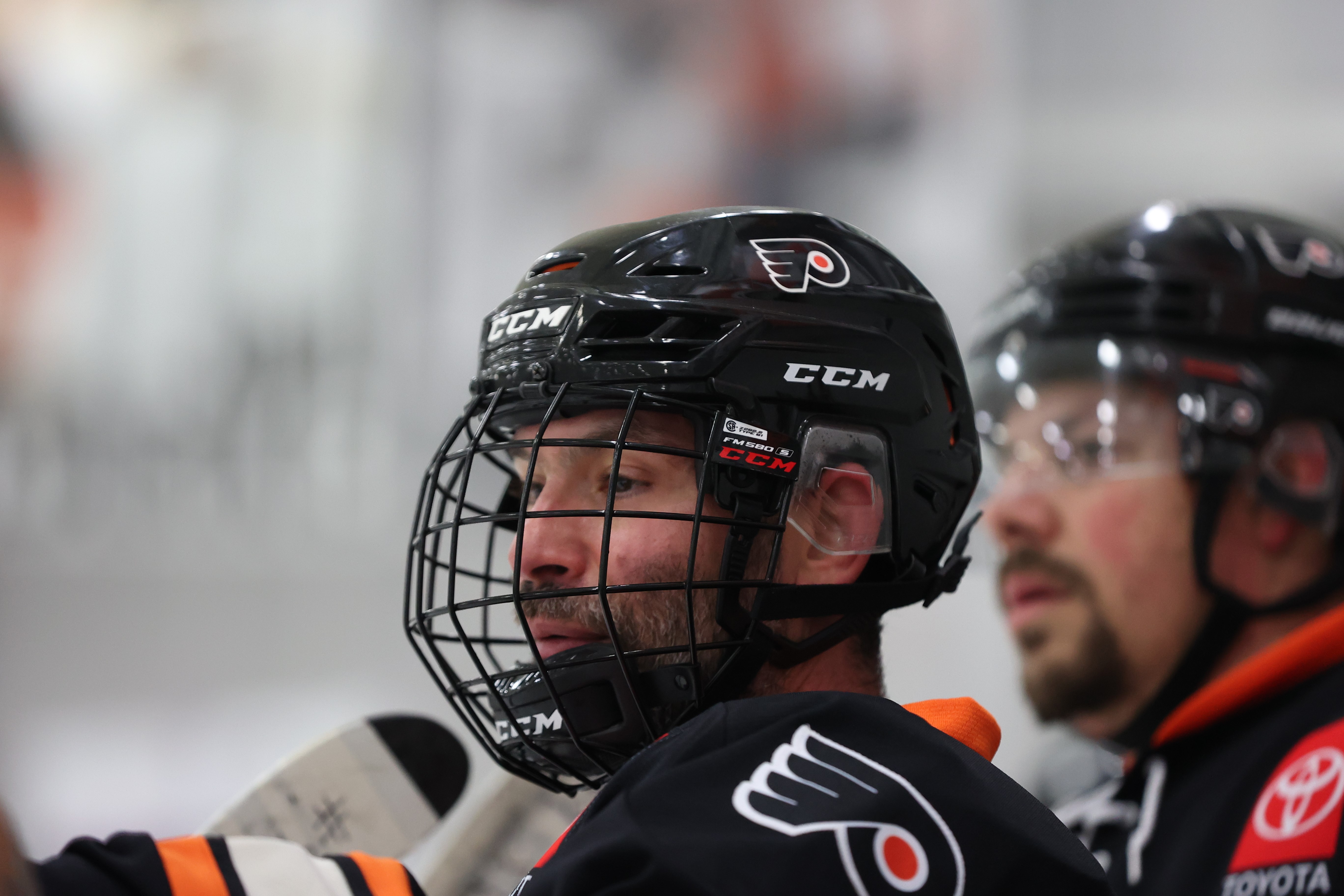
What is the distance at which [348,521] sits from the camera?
155 inches

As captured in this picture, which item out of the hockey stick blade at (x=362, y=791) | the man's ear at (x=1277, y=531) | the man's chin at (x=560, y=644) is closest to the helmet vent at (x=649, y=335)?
the man's chin at (x=560, y=644)

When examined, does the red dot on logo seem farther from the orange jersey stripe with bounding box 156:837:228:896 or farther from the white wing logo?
the orange jersey stripe with bounding box 156:837:228:896

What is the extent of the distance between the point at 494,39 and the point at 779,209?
3.21 m

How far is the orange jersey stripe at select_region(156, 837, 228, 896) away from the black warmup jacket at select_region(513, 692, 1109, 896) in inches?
16.8

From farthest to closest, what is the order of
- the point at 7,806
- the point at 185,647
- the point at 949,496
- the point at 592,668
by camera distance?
the point at 185,647, the point at 949,496, the point at 592,668, the point at 7,806

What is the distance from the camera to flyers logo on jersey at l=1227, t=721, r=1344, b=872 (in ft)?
5.16

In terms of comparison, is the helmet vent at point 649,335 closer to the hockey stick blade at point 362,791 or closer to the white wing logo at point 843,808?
the white wing logo at point 843,808

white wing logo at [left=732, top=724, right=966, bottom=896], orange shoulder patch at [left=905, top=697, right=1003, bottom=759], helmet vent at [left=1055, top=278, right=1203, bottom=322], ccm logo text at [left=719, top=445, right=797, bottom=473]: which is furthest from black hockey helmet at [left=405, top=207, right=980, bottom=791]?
helmet vent at [left=1055, top=278, right=1203, bottom=322]

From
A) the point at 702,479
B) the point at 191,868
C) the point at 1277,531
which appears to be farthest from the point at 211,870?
the point at 1277,531

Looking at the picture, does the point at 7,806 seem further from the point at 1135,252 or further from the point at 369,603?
the point at 369,603

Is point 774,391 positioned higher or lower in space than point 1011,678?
higher

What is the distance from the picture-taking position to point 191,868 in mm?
1149

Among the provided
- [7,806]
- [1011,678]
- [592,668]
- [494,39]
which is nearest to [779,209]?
[592,668]

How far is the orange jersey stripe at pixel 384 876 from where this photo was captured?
4.04 ft
